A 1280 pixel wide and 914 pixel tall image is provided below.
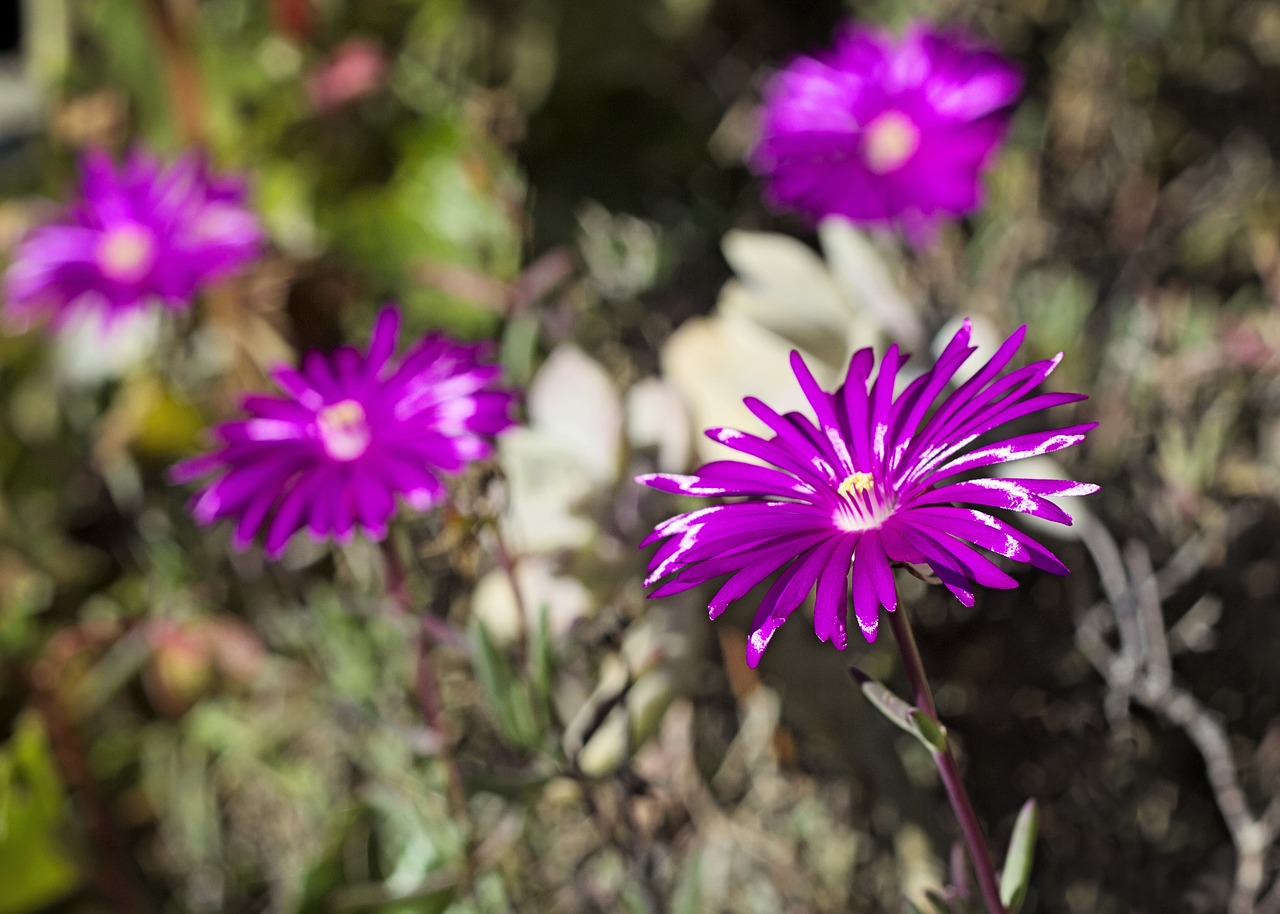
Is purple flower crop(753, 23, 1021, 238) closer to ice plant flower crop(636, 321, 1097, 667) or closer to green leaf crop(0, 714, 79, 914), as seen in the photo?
ice plant flower crop(636, 321, 1097, 667)

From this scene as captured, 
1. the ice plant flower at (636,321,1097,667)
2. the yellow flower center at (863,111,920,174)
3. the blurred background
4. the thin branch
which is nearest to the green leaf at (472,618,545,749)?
the blurred background

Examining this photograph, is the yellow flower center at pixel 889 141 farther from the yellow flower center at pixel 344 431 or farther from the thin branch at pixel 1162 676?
the yellow flower center at pixel 344 431

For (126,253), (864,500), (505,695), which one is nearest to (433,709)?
(505,695)

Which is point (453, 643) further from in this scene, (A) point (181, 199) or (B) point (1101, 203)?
(B) point (1101, 203)

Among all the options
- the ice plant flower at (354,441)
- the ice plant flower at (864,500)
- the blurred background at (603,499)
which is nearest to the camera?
the ice plant flower at (864,500)

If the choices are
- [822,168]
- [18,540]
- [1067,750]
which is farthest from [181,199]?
[1067,750]

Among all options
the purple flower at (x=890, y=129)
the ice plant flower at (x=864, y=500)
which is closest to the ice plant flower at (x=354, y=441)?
the ice plant flower at (x=864, y=500)
